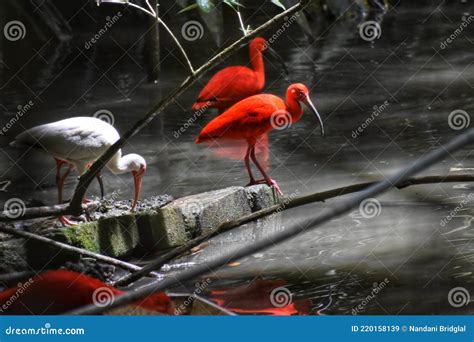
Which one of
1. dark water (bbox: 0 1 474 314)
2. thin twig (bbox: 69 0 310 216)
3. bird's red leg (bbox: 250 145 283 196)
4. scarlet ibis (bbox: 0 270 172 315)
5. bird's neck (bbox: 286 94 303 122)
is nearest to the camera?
thin twig (bbox: 69 0 310 216)

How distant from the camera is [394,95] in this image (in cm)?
435

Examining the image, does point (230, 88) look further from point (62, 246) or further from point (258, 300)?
point (62, 246)

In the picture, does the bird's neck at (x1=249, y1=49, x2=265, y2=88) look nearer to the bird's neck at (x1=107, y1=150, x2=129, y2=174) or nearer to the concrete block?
the concrete block

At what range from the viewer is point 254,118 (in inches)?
126

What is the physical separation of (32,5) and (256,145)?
2313 mm

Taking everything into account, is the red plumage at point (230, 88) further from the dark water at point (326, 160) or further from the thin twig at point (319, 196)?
the thin twig at point (319, 196)

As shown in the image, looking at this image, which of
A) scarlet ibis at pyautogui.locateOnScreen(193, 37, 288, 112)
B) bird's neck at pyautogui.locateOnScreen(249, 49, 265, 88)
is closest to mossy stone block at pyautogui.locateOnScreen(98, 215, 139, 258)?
scarlet ibis at pyautogui.locateOnScreen(193, 37, 288, 112)

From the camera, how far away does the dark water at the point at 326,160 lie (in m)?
2.65

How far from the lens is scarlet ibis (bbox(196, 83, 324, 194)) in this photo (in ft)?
10.5

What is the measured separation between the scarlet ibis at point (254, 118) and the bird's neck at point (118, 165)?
37cm

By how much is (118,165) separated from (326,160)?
87cm

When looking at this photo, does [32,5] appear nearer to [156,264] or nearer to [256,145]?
[256,145]

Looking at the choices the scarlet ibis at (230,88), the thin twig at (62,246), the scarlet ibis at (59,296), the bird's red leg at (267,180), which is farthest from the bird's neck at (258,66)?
the thin twig at (62,246)
